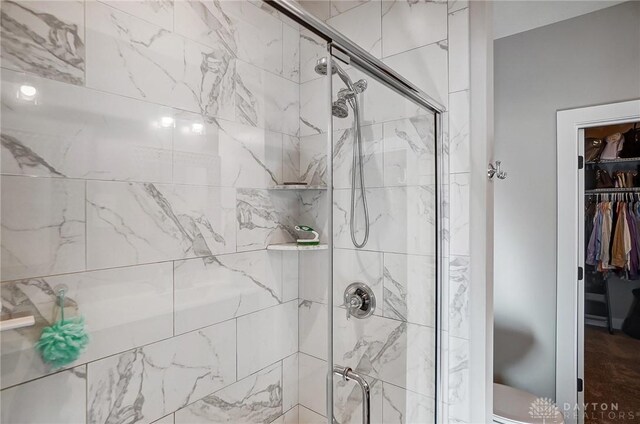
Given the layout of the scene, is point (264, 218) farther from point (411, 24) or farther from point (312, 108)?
point (411, 24)

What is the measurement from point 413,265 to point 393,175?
13.4 inches

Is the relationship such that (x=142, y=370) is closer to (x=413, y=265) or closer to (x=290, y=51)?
(x=413, y=265)

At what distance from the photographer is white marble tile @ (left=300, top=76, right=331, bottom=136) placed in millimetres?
1521

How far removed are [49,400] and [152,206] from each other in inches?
24.1

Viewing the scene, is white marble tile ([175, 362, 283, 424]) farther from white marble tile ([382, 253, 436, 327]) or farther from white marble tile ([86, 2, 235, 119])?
white marble tile ([86, 2, 235, 119])

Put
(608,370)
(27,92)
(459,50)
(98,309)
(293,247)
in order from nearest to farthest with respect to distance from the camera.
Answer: (27,92), (98,309), (459,50), (293,247), (608,370)

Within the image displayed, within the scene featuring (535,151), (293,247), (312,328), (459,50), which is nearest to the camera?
(459,50)

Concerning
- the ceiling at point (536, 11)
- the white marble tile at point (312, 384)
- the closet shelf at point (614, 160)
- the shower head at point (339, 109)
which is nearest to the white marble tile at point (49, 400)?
the white marble tile at point (312, 384)

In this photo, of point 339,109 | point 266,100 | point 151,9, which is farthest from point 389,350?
point 151,9

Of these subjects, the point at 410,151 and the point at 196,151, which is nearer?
the point at 410,151

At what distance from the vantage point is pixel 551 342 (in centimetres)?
213

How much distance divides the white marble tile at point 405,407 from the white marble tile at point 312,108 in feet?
3.43

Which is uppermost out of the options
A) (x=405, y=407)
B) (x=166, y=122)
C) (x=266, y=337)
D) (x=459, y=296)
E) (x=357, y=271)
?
(x=166, y=122)

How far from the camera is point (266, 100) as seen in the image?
1.52m
